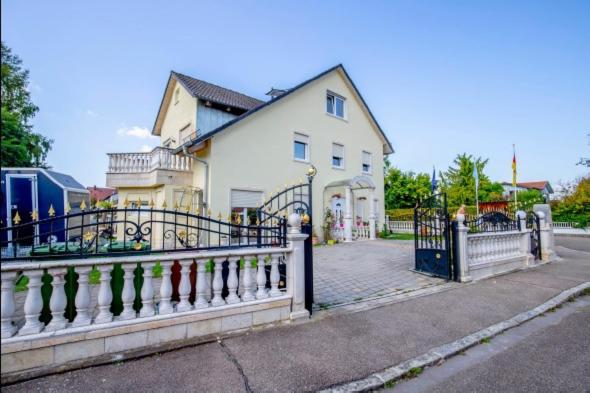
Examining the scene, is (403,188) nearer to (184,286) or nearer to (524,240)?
(524,240)

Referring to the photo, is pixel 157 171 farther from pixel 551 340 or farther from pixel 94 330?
pixel 551 340

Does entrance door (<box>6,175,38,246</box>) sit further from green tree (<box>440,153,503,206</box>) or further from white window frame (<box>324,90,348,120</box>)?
green tree (<box>440,153,503,206</box>)

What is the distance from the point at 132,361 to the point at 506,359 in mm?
4037

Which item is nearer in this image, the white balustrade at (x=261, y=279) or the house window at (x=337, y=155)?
the white balustrade at (x=261, y=279)

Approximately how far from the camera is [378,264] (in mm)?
7625

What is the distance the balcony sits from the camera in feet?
34.6

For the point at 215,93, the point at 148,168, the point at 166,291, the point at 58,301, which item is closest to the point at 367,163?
the point at 215,93

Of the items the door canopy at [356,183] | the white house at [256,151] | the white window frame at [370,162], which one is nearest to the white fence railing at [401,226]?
the white house at [256,151]

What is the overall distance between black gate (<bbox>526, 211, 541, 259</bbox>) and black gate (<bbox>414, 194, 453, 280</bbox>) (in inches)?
174

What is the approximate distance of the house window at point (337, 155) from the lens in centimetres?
1448

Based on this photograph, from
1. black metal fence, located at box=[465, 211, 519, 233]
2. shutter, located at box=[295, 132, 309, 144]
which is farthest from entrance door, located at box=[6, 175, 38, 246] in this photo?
black metal fence, located at box=[465, 211, 519, 233]

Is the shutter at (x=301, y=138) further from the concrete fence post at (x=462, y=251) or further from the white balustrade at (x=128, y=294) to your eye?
the white balustrade at (x=128, y=294)

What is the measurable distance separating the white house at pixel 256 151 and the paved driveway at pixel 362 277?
A: 3956 millimetres

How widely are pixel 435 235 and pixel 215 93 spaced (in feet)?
40.2
